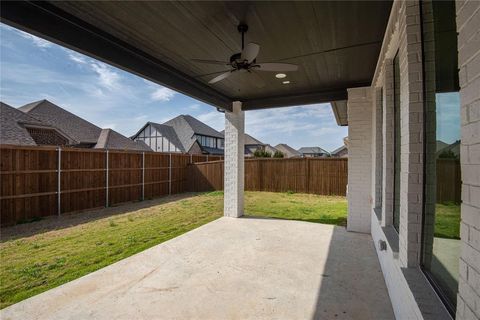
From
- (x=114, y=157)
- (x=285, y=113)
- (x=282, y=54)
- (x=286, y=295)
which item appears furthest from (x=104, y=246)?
(x=285, y=113)

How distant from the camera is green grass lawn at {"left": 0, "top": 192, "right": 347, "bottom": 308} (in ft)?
10.3

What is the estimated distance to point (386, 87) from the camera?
3.02 meters

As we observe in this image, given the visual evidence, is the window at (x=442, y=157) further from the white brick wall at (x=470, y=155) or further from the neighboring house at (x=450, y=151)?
the white brick wall at (x=470, y=155)

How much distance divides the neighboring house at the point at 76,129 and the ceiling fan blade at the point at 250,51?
14337 millimetres

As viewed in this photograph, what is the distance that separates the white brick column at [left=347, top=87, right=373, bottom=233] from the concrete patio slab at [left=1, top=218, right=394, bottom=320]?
2.13ft

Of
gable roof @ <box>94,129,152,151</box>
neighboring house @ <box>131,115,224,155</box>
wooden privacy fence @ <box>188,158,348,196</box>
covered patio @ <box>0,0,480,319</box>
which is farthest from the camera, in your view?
neighboring house @ <box>131,115,224,155</box>

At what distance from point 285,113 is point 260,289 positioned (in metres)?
18.9

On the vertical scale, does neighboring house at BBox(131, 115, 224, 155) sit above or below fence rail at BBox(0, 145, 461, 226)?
above

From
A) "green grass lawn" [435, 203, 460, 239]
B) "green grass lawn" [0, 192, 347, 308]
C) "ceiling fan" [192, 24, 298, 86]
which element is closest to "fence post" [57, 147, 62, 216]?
"green grass lawn" [0, 192, 347, 308]

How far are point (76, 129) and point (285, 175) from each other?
13943 millimetres

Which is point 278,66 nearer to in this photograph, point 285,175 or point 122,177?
point 122,177

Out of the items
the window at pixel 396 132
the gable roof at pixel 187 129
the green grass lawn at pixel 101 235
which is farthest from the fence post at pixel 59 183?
the gable roof at pixel 187 129

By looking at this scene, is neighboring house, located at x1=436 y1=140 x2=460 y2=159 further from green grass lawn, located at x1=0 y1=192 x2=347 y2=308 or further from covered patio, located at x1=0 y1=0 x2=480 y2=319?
green grass lawn, located at x1=0 y1=192 x2=347 y2=308

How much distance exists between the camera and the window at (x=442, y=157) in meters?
1.26
